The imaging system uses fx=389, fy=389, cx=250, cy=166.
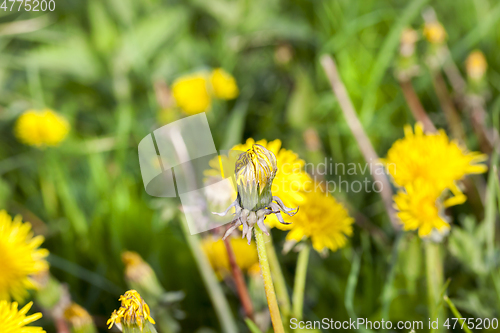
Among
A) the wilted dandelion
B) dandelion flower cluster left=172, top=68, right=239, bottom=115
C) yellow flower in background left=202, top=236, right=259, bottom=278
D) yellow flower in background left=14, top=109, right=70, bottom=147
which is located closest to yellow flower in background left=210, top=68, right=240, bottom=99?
dandelion flower cluster left=172, top=68, right=239, bottom=115

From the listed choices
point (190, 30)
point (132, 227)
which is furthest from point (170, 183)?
point (190, 30)

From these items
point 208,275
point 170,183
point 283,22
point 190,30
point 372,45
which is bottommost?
point 208,275

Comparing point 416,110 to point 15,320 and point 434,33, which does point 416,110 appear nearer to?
A: point 434,33

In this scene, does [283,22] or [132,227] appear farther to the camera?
[283,22]

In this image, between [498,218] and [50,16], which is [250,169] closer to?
[498,218]

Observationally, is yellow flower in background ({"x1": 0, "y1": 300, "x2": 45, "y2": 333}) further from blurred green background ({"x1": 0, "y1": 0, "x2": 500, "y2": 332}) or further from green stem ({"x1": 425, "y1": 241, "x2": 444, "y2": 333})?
green stem ({"x1": 425, "y1": 241, "x2": 444, "y2": 333})

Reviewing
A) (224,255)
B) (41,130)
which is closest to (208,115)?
(41,130)
